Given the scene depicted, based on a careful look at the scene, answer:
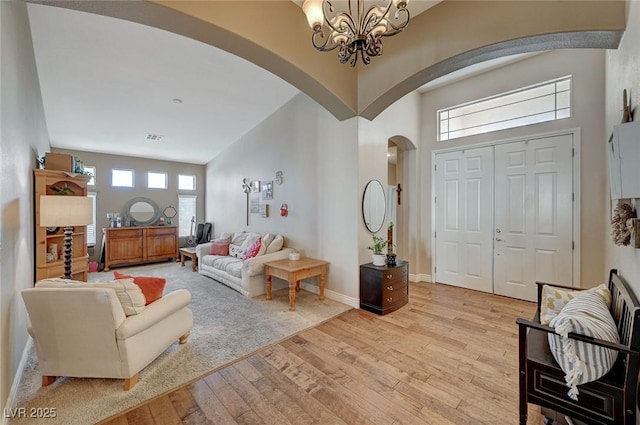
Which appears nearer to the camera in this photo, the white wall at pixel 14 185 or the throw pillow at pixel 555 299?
the white wall at pixel 14 185

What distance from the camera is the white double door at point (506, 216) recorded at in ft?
11.6

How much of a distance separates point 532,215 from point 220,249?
558 cm

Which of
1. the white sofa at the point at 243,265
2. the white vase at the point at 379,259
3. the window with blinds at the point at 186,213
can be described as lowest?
the white sofa at the point at 243,265

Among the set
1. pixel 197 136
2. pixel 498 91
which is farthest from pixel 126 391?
pixel 498 91

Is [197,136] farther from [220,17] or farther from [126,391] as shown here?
[126,391]

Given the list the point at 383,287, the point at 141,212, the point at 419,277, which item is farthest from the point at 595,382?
the point at 141,212

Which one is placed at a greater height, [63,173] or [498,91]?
[498,91]

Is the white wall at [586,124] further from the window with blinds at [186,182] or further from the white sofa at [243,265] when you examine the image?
the window with blinds at [186,182]

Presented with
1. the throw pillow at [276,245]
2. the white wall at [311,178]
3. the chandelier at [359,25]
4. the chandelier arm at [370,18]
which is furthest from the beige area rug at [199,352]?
the chandelier arm at [370,18]

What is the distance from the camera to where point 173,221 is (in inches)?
292

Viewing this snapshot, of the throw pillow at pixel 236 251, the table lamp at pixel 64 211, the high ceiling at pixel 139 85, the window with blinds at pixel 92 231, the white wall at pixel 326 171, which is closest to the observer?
the table lamp at pixel 64 211

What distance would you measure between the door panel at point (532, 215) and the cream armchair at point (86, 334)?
4678 millimetres

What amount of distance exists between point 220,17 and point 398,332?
357 centimetres

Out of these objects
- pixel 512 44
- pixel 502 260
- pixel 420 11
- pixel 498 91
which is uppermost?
pixel 420 11
